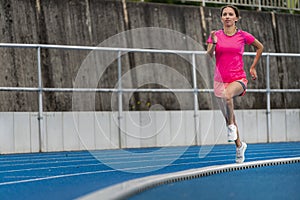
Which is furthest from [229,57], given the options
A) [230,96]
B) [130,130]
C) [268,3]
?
[268,3]

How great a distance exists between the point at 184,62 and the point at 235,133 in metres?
10.2

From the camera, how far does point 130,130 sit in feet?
53.8

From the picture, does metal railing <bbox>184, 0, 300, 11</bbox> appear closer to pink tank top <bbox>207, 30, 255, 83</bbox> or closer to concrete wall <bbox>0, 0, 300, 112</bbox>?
concrete wall <bbox>0, 0, 300, 112</bbox>

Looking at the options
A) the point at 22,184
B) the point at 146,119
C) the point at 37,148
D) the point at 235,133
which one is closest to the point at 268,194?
the point at 22,184

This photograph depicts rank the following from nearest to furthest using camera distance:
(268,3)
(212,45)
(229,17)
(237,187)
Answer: (237,187) → (212,45) → (229,17) → (268,3)

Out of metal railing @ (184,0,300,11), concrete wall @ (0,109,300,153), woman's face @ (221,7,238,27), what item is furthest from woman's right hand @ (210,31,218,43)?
metal railing @ (184,0,300,11)

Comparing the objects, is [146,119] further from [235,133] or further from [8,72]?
[235,133]

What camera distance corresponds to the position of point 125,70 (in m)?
19.7

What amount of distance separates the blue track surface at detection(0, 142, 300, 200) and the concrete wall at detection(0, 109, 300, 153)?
0.74 metres

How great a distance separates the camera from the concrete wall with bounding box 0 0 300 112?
17750 mm

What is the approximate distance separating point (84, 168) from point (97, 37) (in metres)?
9.54

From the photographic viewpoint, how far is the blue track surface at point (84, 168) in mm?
7395

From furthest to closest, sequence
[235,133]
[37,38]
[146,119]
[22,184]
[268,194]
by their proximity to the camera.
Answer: [37,38]
[146,119]
[235,133]
[22,184]
[268,194]

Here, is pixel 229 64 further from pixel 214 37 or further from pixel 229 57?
pixel 214 37
